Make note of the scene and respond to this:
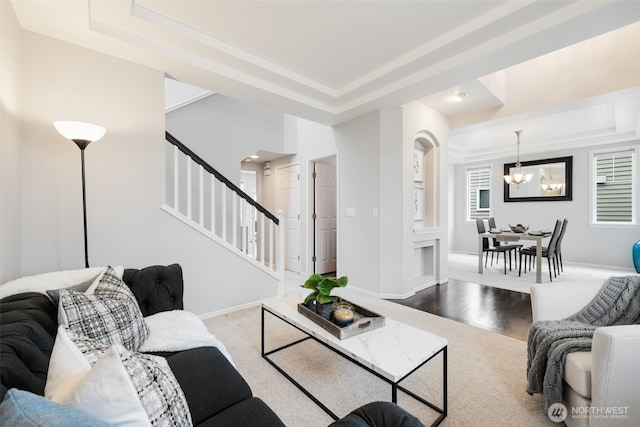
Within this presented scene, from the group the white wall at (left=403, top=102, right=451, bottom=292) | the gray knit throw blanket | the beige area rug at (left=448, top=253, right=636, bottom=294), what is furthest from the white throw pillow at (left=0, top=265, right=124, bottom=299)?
Result: the beige area rug at (left=448, top=253, right=636, bottom=294)

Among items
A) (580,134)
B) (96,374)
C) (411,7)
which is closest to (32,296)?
(96,374)

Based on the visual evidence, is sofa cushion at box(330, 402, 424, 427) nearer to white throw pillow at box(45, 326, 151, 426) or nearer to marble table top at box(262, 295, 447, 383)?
marble table top at box(262, 295, 447, 383)

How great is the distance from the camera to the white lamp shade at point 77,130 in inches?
70.0

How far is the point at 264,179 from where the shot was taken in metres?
6.03

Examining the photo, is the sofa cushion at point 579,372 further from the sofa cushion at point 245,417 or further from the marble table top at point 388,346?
the sofa cushion at point 245,417

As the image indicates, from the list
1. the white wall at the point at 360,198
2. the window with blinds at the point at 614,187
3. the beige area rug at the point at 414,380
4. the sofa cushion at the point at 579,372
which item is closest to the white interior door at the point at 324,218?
the white wall at the point at 360,198

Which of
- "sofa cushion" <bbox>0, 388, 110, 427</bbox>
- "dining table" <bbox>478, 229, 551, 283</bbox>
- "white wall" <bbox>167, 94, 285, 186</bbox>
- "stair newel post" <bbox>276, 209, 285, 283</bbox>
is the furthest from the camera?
"dining table" <bbox>478, 229, 551, 283</bbox>

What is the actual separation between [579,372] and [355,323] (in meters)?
1.07

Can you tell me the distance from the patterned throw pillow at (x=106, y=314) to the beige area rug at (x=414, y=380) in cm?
86

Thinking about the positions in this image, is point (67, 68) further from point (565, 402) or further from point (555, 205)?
point (555, 205)

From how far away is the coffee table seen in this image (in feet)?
4.13

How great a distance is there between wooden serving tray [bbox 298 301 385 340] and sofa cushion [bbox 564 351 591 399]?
3.01ft

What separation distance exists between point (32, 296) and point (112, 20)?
2.00 m

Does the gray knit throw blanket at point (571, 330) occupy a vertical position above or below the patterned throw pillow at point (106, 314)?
below
